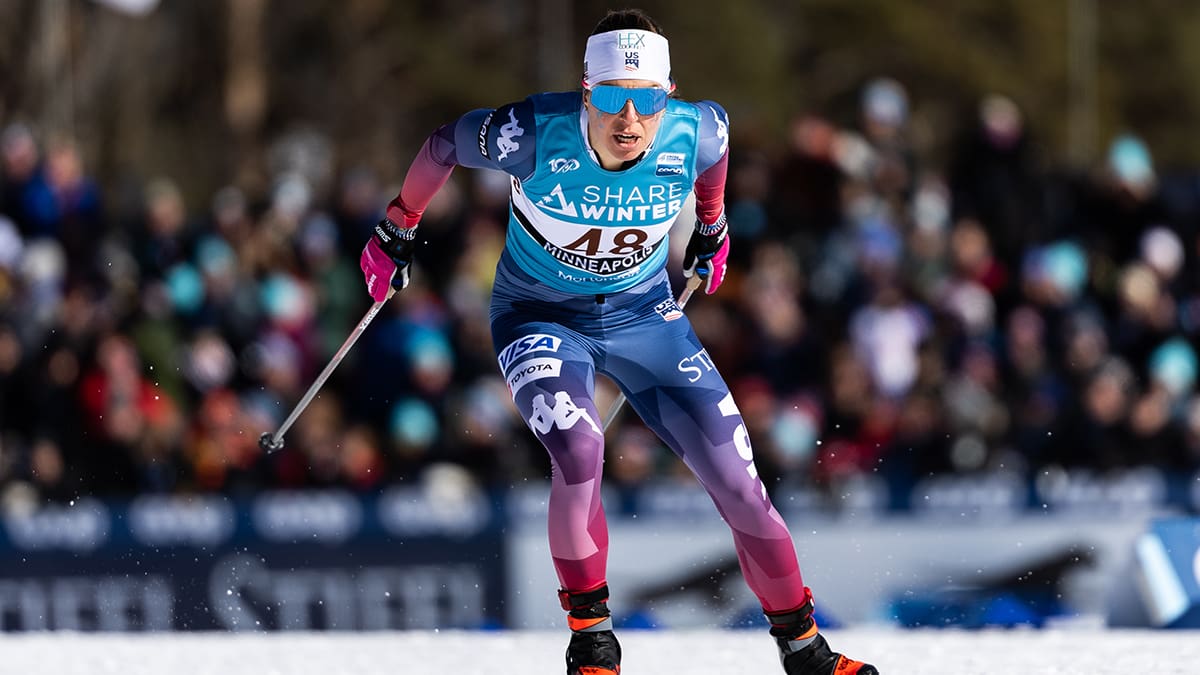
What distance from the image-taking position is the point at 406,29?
2680 cm

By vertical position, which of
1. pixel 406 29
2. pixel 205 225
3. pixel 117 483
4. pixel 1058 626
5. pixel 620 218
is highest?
pixel 406 29

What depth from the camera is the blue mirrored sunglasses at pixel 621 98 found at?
5613 millimetres

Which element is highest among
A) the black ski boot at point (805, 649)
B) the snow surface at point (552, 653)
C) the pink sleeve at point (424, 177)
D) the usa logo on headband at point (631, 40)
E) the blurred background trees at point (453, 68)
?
the blurred background trees at point (453, 68)

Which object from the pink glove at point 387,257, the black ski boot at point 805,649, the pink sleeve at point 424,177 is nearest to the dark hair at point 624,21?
the pink sleeve at point 424,177

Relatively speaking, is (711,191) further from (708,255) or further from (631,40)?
(631,40)

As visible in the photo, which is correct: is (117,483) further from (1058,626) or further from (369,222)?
(1058,626)

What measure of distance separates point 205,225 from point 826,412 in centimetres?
421

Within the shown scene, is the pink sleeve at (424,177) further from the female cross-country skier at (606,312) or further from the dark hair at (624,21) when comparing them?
the dark hair at (624,21)

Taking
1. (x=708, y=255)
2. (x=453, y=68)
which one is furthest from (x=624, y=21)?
(x=453, y=68)

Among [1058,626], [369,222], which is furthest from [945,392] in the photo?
[369,222]

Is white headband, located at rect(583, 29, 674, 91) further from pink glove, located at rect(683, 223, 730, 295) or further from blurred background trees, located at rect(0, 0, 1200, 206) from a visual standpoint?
blurred background trees, located at rect(0, 0, 1200, 206)

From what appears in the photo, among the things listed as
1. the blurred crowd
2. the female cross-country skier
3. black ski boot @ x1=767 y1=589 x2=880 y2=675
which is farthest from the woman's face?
the blurred crowd

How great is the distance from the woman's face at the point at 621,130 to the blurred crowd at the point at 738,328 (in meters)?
4.55

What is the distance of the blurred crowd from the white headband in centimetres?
459
